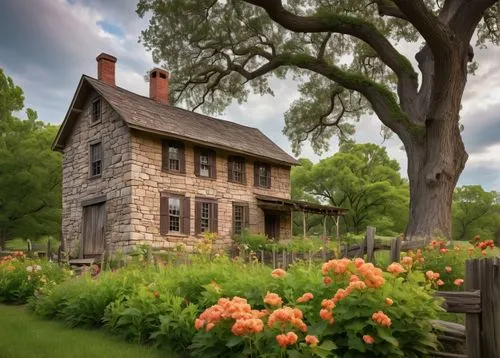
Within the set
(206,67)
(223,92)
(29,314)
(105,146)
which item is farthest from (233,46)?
(29,314)

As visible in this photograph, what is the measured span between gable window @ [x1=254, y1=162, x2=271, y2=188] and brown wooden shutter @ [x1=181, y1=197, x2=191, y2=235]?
5.08 metres

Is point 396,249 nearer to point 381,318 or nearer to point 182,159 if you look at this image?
point 381,318

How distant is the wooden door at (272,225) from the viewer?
25.0m

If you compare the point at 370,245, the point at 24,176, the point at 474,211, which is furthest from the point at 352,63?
the point at 474,211

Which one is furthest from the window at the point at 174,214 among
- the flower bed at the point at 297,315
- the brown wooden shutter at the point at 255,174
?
the flower bed at the point at 297,315

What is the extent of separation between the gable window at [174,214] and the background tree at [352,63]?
7086 mm

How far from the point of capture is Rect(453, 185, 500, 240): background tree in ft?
158

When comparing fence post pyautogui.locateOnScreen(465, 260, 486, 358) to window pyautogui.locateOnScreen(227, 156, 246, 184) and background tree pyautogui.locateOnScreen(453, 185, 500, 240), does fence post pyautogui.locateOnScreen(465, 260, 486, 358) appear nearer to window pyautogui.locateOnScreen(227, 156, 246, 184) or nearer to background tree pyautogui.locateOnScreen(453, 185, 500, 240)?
window pyautogui.locateOnScreen(227, 156, 246, 184)

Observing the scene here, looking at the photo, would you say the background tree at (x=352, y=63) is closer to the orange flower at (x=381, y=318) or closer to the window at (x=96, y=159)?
the window at (x=96, y=159)

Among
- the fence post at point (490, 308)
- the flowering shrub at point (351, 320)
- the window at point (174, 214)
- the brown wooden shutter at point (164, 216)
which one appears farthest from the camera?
the window at point (174, 214)

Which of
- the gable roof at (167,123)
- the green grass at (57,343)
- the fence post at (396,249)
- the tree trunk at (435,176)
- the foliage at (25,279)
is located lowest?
the green grass at (57,343)

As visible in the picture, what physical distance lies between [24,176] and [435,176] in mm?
24017

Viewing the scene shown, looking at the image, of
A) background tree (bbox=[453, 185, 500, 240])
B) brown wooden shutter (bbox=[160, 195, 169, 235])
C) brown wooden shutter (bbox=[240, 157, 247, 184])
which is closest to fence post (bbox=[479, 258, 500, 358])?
brown wooden shutter (bbox=[160, 195, 169, 235])

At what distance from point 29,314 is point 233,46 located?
1638 centimetres
